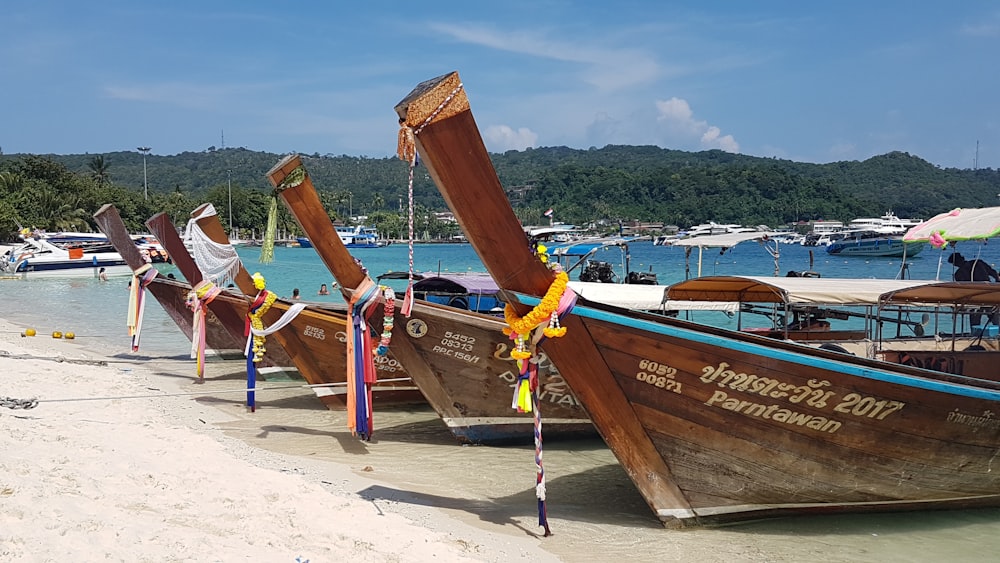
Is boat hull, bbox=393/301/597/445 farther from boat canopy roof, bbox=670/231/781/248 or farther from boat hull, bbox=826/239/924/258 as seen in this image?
boat hull, bbox=826/239/924/258

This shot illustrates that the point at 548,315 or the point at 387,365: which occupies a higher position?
the point at 548,315

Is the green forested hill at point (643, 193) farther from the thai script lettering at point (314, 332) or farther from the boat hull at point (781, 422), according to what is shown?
the boat hull at point (781, 422)

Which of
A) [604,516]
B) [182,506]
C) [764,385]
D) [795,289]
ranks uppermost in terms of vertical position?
[795,289]

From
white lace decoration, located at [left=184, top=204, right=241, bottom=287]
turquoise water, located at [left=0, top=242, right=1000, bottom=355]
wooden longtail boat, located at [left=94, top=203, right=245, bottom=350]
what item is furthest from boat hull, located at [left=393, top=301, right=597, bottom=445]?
turquoise water, located at [left=0, top=242, right=1000, bottom=355]

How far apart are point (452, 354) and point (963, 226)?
6903 mm

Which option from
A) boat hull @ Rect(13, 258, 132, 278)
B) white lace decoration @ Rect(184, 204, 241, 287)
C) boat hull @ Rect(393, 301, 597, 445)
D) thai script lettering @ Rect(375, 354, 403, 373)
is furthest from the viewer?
boat hull @ Rect(13, 258, 132, 278)

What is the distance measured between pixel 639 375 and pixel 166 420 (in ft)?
21.1

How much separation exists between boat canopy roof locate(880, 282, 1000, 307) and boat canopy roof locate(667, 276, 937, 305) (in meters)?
0.14

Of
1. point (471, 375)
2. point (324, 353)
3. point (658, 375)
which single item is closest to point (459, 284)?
point (324, 353)

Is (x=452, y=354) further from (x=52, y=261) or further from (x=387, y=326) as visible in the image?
(x=52, y=261)

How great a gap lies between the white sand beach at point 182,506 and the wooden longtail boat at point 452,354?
1458 mm

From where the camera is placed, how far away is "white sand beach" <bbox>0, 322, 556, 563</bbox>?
4.76m

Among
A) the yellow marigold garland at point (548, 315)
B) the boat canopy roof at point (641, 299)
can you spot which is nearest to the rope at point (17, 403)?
the yellow marigold garland at point (548, 315)

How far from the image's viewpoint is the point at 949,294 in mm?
7926
